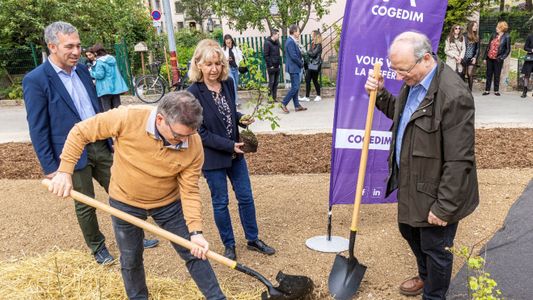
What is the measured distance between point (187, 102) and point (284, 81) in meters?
11.0

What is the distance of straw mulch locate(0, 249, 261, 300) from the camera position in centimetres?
328

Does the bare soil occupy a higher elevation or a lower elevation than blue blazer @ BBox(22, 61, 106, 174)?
lower

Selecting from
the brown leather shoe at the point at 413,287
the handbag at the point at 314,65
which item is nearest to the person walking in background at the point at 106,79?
the handbag at the point at 314,65

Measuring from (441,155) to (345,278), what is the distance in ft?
3.97

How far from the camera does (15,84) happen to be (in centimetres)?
1408

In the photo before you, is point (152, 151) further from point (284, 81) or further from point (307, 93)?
point (284, 81)

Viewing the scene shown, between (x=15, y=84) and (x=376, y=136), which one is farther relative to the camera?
(x=15, y=84)

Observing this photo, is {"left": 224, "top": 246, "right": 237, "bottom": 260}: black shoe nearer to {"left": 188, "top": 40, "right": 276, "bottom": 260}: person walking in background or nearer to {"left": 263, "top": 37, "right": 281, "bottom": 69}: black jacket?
{"left": 188, "top": 40, "right": 276, "bottom": 260}: person walking in background

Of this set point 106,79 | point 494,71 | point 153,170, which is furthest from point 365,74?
point 494,71

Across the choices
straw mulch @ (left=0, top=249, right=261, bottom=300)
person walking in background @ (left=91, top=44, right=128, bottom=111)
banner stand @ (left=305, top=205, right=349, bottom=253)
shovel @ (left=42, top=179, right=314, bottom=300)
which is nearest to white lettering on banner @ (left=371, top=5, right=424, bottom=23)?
banner stand @ (left=305, top=205, right=349, bottom=253)

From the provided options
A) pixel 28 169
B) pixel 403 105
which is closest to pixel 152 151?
pixel 403 105

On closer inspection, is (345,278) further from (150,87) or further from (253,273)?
(150,87)

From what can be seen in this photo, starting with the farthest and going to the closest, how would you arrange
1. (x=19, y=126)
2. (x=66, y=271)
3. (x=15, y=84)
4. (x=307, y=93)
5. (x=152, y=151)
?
(x=15, y=84)
(x=307, y=93)
(x=19, y=126)
(x=66, y=271)
(x=152, y=151)

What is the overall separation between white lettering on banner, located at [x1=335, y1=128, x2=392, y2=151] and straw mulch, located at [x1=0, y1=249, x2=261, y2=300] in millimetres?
1407
